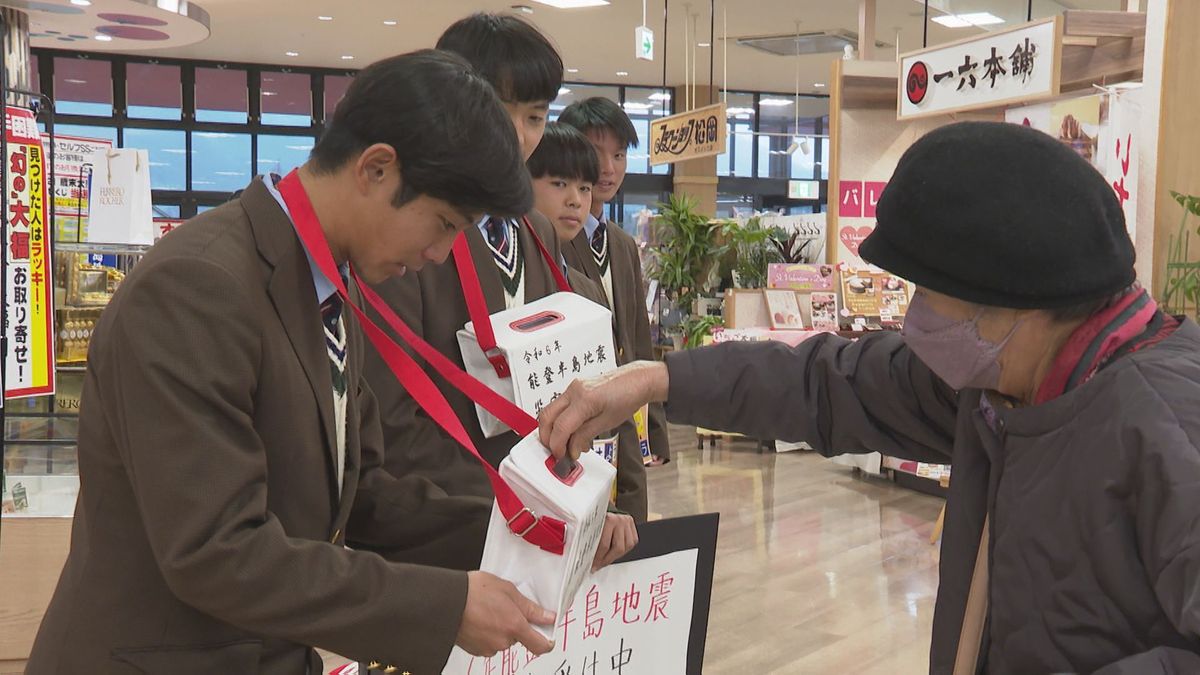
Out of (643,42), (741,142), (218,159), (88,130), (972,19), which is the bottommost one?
(218,159)

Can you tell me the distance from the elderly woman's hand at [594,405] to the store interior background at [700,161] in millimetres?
2503

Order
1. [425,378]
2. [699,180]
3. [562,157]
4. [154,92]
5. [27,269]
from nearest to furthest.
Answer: [425,378], [562,157], [27,269], [154,92], [699,180]

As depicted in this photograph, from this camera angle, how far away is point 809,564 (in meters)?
4.95

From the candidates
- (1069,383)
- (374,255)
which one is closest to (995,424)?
(1069,383)

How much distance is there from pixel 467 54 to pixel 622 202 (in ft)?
49.6

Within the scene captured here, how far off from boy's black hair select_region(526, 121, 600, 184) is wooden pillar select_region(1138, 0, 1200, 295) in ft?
7.97

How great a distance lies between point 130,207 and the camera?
17.7 feet

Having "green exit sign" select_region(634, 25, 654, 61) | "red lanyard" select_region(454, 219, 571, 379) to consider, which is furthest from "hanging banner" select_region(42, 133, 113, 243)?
"red lanyard" select_region(454, 219, 571, 379)

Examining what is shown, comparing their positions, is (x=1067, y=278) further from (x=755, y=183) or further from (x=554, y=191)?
(x=755, y=183)

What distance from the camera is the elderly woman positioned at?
930 millimetres

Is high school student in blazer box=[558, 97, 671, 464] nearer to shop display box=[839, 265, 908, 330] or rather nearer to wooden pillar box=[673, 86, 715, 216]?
shop display box=[839, 265, 908, 330]

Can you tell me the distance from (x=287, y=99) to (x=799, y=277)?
1018 cm

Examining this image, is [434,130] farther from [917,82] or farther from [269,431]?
[917,82]

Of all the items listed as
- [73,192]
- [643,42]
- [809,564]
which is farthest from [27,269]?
[643,42]
